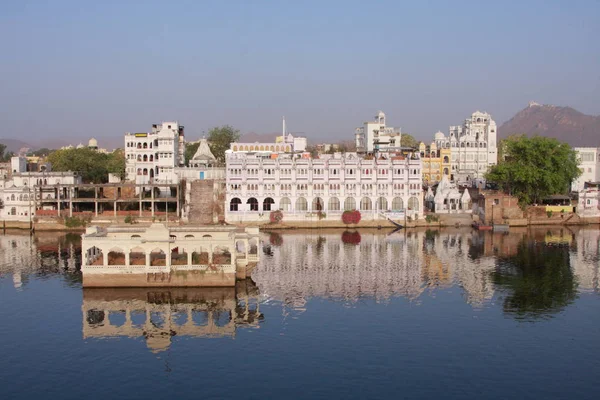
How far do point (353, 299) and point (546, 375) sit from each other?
15208mm

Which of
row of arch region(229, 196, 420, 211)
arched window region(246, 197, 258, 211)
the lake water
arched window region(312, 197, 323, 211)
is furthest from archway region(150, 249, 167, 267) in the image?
arched window region(312, 197, 323, 211)

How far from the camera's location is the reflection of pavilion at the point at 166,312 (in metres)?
35.6

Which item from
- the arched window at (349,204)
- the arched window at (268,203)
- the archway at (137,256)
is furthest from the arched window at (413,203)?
the archway at (137,256)

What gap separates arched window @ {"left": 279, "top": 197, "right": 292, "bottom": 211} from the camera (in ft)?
267

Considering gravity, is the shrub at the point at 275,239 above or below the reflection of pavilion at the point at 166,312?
above

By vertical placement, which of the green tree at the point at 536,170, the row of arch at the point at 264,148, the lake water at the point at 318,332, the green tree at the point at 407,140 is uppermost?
the green tree at the point at 407,140

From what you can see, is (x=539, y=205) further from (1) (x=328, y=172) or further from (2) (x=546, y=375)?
(2) (x=546, y=375)

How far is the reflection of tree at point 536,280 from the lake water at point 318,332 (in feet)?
0.66

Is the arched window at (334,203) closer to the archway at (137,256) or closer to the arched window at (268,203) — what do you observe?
the arched window at (268,203)

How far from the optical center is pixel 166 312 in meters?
39.1

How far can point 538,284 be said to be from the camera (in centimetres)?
4719

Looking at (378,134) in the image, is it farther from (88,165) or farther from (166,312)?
(166,312)

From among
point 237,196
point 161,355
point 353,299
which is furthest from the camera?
point 237,196

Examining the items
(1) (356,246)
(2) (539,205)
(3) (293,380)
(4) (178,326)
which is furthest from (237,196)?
(3) (293,380)
